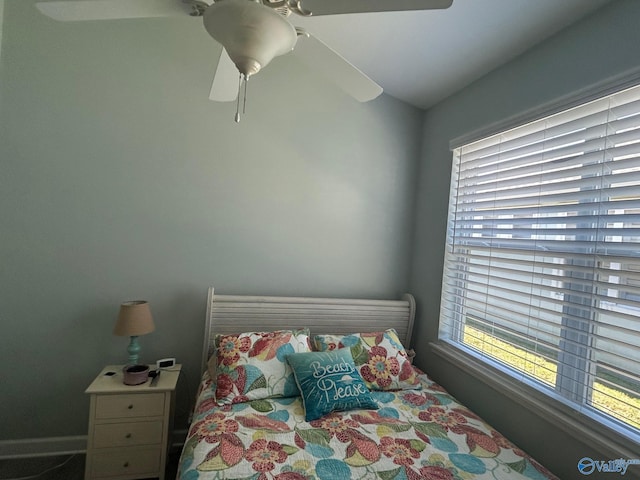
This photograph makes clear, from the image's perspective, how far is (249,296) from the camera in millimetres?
2330

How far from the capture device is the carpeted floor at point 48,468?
194 cm

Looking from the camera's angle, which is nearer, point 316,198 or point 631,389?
point 631,389

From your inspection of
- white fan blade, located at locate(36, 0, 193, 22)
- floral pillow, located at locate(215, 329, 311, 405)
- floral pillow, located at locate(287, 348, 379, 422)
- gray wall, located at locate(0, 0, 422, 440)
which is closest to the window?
floral pillow, located at locate(287, 348, 379, 422)

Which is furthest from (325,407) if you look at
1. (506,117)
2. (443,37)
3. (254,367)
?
(443,37)

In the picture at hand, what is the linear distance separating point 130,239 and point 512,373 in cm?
239

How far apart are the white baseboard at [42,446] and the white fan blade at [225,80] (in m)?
2.27

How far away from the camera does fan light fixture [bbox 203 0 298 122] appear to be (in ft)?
2.89

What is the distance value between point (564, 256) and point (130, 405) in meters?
2.33

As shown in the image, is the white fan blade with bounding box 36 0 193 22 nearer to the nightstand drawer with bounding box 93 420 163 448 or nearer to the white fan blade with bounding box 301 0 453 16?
the white fan blade with bounding box 301 0 453 16

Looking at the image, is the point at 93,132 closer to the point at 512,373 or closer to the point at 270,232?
the point at 270,232

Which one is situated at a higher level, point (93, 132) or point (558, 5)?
point (558, 5)

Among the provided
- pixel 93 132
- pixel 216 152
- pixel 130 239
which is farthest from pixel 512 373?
pixel 93 132

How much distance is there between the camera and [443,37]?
6.01 feet

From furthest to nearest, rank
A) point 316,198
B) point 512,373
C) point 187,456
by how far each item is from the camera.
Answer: point 316,198, point 512,373, point 187,456
